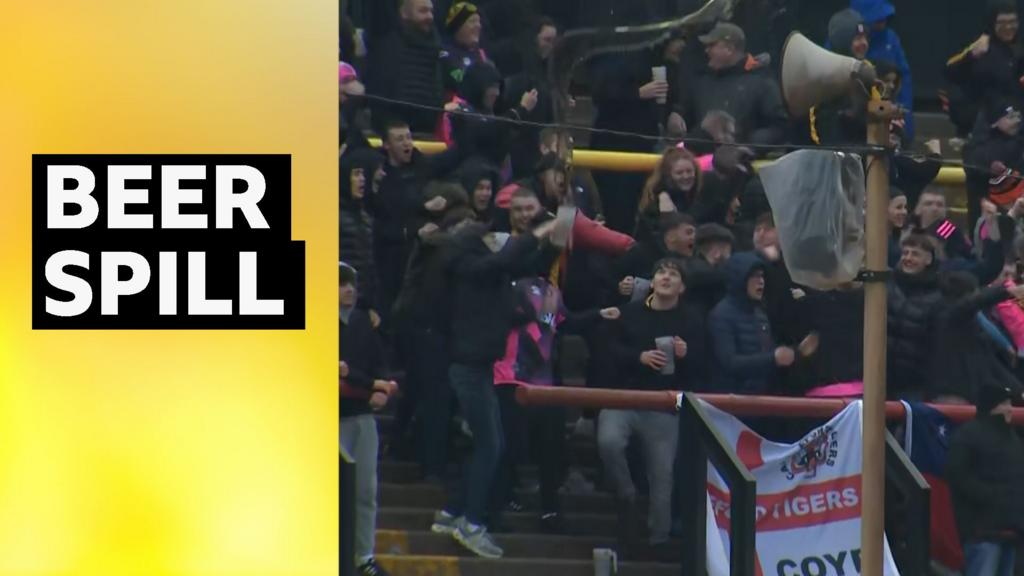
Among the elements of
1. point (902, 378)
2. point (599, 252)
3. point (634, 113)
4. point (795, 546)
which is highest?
→ point (634, 113)

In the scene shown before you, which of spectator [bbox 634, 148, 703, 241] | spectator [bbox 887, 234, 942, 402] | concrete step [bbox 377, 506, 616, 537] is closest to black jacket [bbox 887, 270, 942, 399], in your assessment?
spectator [bbox 887, 234, 942, 402]

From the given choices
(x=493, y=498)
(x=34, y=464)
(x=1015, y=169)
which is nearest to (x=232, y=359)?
(x=34, y=464)

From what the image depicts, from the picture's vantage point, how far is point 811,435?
891cm

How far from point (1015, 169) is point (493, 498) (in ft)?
12.6

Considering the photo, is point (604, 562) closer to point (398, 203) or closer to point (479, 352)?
point (479, 352)

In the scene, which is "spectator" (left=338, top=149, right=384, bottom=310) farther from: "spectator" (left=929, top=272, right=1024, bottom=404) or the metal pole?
"spectator" (left=929, top=272, right=1024, bottom=404)

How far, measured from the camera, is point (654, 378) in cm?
900

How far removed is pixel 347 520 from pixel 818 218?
2296mm

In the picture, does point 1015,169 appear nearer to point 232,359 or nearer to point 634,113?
point 634,113

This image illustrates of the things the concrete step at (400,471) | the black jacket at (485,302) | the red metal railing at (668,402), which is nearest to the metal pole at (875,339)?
the red metal railing at (668,402)

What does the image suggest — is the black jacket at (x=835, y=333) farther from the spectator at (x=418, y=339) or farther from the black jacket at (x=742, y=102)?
the spectator at (x=418, y=339)

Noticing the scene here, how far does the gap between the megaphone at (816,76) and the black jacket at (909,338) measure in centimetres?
152

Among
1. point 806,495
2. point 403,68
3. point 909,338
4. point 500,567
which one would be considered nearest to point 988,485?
point 909,338

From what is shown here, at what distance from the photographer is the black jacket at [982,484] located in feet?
30.4
